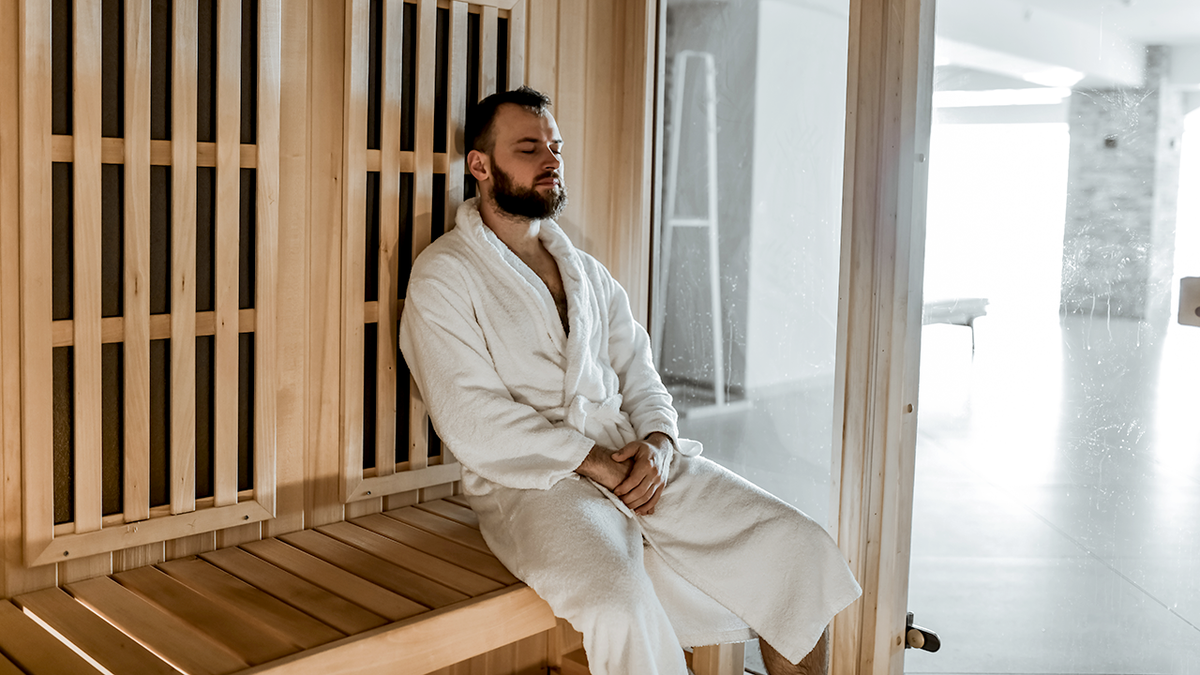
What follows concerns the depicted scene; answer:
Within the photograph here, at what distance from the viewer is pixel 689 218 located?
2.74m

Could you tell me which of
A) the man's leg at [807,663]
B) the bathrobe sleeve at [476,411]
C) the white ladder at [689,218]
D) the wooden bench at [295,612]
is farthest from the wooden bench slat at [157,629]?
the white ladder at [689,218]

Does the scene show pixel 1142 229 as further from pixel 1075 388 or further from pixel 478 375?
pixel 478 375

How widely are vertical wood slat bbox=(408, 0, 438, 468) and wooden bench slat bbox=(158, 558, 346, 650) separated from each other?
583mm

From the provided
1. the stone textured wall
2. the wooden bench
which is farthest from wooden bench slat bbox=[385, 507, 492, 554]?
the stone textured wall

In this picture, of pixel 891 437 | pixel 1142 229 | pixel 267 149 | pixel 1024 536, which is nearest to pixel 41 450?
pixel 267 149

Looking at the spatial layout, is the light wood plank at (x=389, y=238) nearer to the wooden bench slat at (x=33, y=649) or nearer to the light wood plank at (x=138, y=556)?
the light wood plank at (x=138, y=556)

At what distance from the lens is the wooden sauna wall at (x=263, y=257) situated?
1.74 m

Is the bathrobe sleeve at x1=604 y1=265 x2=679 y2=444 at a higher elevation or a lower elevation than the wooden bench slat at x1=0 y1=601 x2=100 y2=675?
higher

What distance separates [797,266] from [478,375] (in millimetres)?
890

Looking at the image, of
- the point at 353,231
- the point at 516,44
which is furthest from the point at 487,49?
the point at 353,231

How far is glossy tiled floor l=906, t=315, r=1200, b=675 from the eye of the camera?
2014 millimetres

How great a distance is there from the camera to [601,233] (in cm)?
281

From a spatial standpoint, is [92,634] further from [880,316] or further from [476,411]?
[880,316]

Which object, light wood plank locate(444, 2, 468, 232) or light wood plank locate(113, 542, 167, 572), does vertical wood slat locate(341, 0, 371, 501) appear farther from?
light wood plank locate(113, 542, 167, 572)
